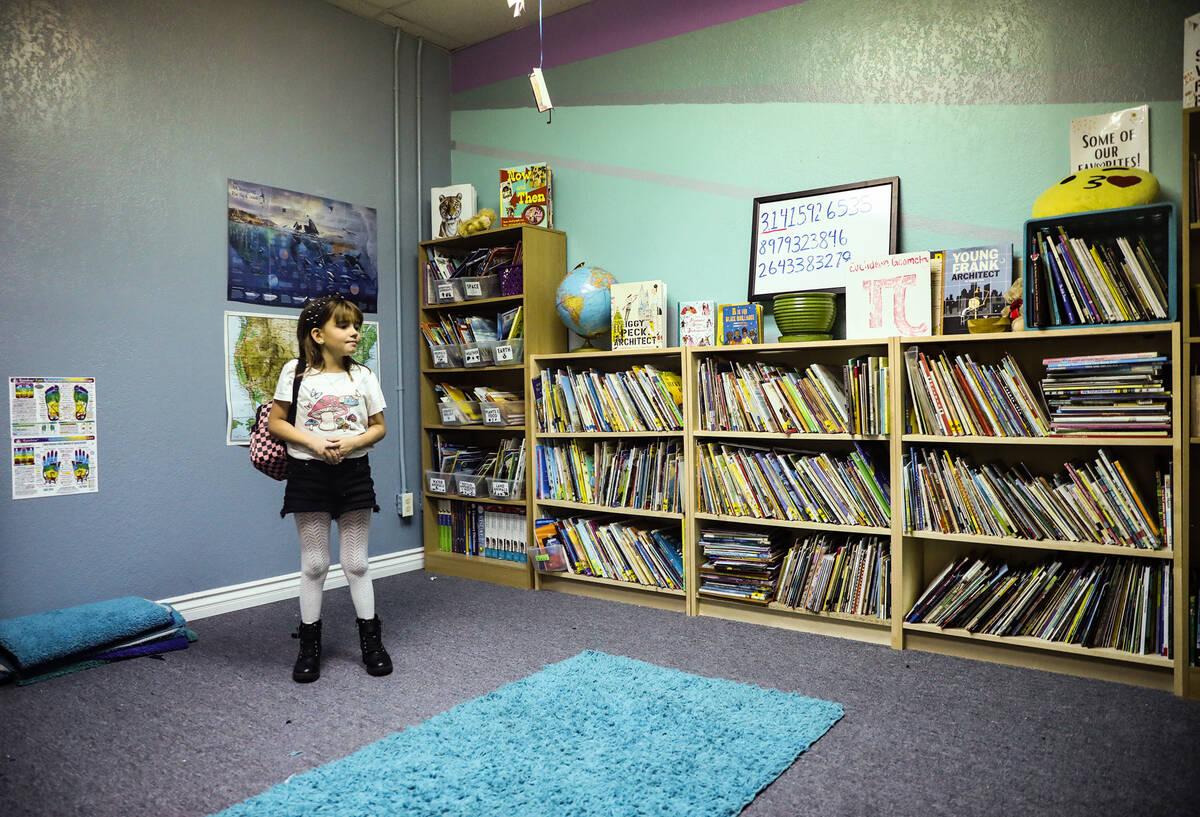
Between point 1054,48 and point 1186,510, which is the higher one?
point 1054,48

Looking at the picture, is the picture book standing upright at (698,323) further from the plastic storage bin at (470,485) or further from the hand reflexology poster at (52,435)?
the hand reflexology poster at (52,435)

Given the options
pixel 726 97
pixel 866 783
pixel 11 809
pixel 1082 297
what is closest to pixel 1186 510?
pixel 1082 297

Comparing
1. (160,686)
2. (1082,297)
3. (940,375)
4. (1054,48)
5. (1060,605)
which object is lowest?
(160,686)

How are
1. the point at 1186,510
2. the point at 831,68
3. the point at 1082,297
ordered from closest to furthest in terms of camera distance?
the point at 1186,510 → the point at 1082,297 → the point at 831,68

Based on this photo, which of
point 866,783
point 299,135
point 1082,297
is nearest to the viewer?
point 866,783

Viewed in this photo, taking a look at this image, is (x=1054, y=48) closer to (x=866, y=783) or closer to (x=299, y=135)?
(x=866, y=783)

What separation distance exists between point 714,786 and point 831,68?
2546 mm

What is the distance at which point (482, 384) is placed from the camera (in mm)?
3965

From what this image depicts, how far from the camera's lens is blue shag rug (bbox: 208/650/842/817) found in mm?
1606

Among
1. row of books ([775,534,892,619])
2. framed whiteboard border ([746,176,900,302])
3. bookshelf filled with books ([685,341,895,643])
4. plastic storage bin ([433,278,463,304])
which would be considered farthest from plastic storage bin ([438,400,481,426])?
row of books ([775,534,892,619])

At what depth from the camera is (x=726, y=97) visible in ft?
10.6

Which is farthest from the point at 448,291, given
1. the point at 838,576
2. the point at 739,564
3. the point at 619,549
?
the point at 838,576

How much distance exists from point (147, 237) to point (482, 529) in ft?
6.01

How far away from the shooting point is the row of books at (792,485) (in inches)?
105
